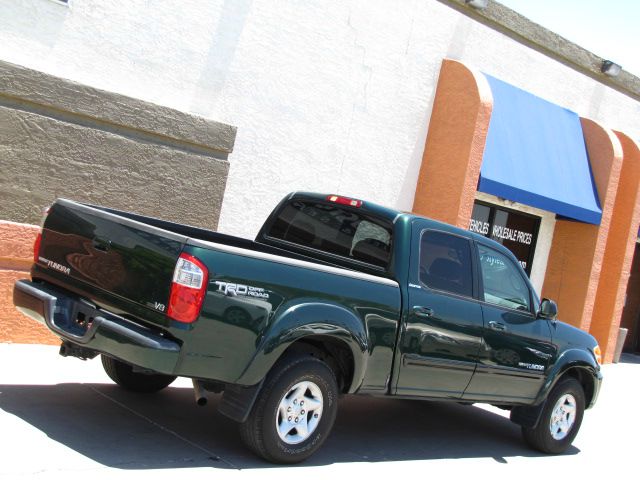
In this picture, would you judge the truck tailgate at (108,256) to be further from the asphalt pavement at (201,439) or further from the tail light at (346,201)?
the tail light at (346,201)

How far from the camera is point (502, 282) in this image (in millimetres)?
7227

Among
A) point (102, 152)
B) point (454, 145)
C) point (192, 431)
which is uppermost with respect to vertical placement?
point (454, 145)

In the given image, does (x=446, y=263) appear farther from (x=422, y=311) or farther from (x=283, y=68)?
(x=283, y=68)

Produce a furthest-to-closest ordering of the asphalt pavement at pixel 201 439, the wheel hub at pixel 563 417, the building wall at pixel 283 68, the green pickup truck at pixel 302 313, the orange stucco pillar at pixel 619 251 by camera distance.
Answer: the orange stucco pillar at pixel 619 251
the building wall at pixel 283 68
the wheel hub at pixel 563 417
the asphalt pavement at pixel 201 439
the green pickup truck at pixel 302 313

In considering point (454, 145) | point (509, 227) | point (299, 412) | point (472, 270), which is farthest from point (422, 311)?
point (509, 227)

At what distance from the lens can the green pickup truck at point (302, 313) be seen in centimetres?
497

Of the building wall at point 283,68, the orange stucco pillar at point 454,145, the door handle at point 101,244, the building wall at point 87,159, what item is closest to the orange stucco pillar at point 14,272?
the building wall at point 87,159

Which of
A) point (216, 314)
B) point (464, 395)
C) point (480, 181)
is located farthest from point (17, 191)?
point (480, 181)

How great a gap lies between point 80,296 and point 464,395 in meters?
3.19

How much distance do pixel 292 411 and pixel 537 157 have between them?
32.3 feet

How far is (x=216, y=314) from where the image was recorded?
494 centimetres

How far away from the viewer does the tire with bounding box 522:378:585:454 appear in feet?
25.1

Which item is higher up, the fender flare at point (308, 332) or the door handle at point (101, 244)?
the door handle at point (101, 244)

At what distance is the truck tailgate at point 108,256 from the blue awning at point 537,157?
824cm
